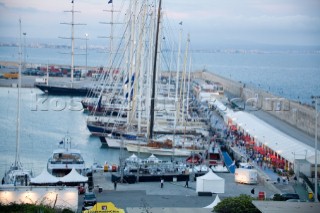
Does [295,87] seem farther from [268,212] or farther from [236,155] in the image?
[268,212]

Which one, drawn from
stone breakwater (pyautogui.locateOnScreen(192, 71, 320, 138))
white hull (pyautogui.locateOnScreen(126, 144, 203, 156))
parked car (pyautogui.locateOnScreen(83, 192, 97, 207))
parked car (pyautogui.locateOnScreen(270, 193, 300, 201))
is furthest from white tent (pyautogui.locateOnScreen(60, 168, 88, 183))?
stone breakwater (pyautogui.locateOnScreen(192, 71, 320, 138))

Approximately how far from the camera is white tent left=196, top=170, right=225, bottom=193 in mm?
14383

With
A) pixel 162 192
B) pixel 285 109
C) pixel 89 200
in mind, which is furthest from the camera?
pixel 285 109

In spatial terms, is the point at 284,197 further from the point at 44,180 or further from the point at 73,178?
the point at 44,180

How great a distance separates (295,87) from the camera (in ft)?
211

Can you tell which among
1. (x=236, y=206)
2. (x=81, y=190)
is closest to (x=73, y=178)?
(x=81, y=190)

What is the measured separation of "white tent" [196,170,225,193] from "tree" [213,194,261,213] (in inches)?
127

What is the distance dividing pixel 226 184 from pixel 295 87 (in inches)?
1962

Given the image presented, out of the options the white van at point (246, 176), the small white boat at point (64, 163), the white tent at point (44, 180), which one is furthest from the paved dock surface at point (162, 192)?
the white tent at point (44, 180)

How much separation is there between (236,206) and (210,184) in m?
3.49

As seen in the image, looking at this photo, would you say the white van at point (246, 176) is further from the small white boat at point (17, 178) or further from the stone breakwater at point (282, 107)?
the stone breakwater at point (282, 107)

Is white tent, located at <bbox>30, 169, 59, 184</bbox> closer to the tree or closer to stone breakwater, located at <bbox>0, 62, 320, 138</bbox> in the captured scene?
the tree

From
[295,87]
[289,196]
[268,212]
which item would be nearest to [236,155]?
[289,196]

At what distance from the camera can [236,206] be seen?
35.8ft
